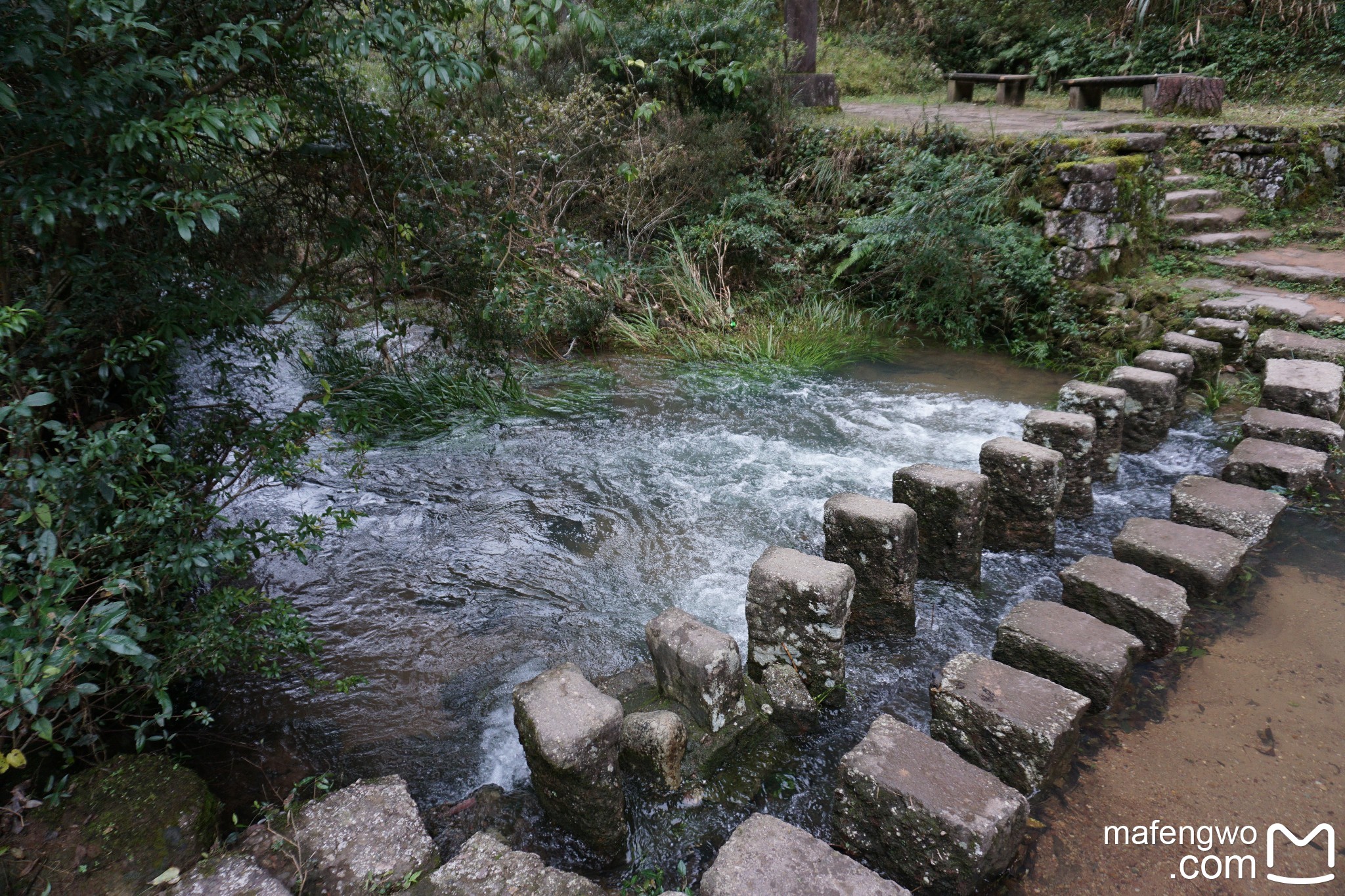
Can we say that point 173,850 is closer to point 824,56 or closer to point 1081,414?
point 1081,414

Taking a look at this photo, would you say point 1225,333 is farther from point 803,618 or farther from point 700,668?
point 700,668

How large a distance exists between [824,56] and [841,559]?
14.1 metres

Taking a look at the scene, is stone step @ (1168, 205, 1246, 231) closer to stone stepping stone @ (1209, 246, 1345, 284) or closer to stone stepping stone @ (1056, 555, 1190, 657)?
stone stepping stone @ (1209, 246, 1345, 284)

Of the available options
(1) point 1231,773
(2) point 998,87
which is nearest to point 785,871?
(1) point 1231,773

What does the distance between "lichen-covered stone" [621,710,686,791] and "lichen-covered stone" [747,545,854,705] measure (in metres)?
0.51

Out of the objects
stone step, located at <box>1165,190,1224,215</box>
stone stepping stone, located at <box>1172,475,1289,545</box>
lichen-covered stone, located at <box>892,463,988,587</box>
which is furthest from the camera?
stone step, located at <box>1165,190,1224,215</box>

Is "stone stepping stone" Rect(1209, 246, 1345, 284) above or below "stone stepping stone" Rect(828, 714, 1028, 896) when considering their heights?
above

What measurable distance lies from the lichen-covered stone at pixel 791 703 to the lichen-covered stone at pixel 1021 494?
1389mm


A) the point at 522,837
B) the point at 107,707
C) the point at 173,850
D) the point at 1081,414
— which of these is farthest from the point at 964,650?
the point at 107,707

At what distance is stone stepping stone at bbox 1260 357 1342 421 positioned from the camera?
13.6 feet

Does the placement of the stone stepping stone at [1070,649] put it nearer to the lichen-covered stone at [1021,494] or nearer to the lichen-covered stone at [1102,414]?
the lichen-covered stone at [1021,494]

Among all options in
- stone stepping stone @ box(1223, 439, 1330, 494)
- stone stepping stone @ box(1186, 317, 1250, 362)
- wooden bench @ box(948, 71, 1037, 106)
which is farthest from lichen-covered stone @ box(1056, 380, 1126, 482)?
wooden bench @ box(948, 71, 1037, 106)

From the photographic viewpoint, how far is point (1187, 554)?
10.4ft

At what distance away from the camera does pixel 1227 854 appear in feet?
6.89
